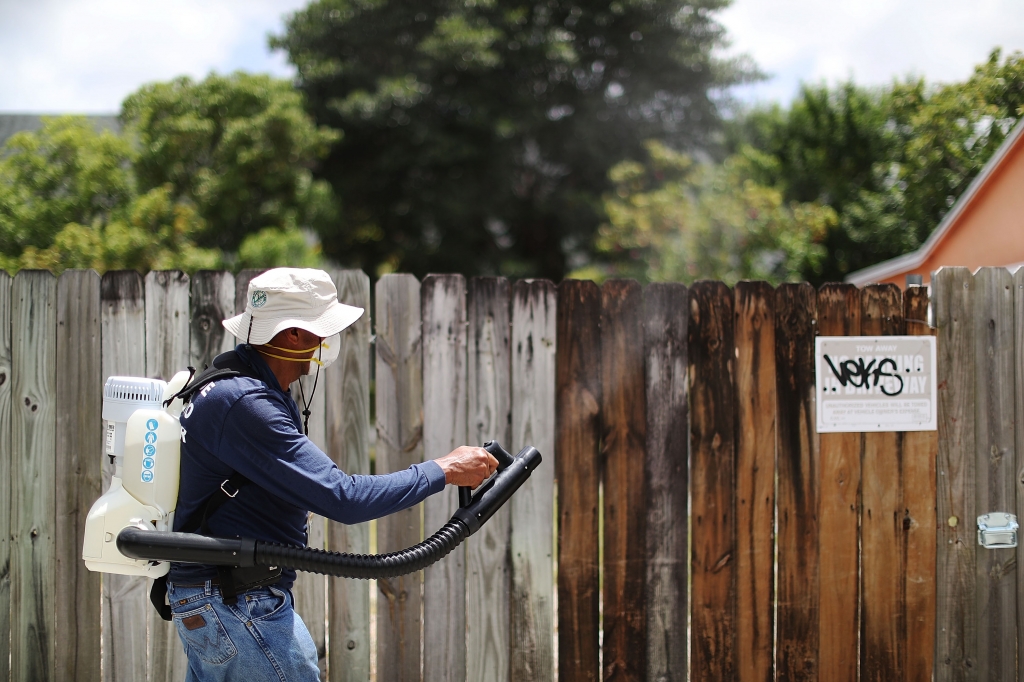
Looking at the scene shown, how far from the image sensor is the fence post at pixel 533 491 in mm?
3480

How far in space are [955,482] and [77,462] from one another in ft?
13.8

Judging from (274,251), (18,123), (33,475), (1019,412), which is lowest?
(33,475)

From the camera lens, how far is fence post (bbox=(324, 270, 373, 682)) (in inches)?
135

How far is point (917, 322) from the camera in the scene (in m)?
3.63

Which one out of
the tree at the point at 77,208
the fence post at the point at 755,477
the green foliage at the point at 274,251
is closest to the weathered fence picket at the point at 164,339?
the fence post at the point at 755,477

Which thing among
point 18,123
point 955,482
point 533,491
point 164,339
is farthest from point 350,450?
point 18,123

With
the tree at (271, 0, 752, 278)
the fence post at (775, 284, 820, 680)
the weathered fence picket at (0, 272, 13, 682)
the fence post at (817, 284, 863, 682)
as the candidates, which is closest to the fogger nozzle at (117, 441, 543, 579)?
the weathered fence picket at (0, 272, 13, 682)

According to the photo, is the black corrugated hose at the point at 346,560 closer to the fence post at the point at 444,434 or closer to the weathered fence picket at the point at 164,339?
the fence post at the point at 444,434

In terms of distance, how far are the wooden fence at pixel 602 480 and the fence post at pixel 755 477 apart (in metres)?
0.01

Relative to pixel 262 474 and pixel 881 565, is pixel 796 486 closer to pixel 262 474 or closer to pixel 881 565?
pixel 881 565

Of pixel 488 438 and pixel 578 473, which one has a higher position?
pixel 488 438

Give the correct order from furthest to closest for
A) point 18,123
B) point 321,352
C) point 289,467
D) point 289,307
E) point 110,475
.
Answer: point 18,123, point 110,475, point 321,352, point 289,307, point 289,467

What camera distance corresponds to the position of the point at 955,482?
3633 millimetres

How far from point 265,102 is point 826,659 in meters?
15.0
